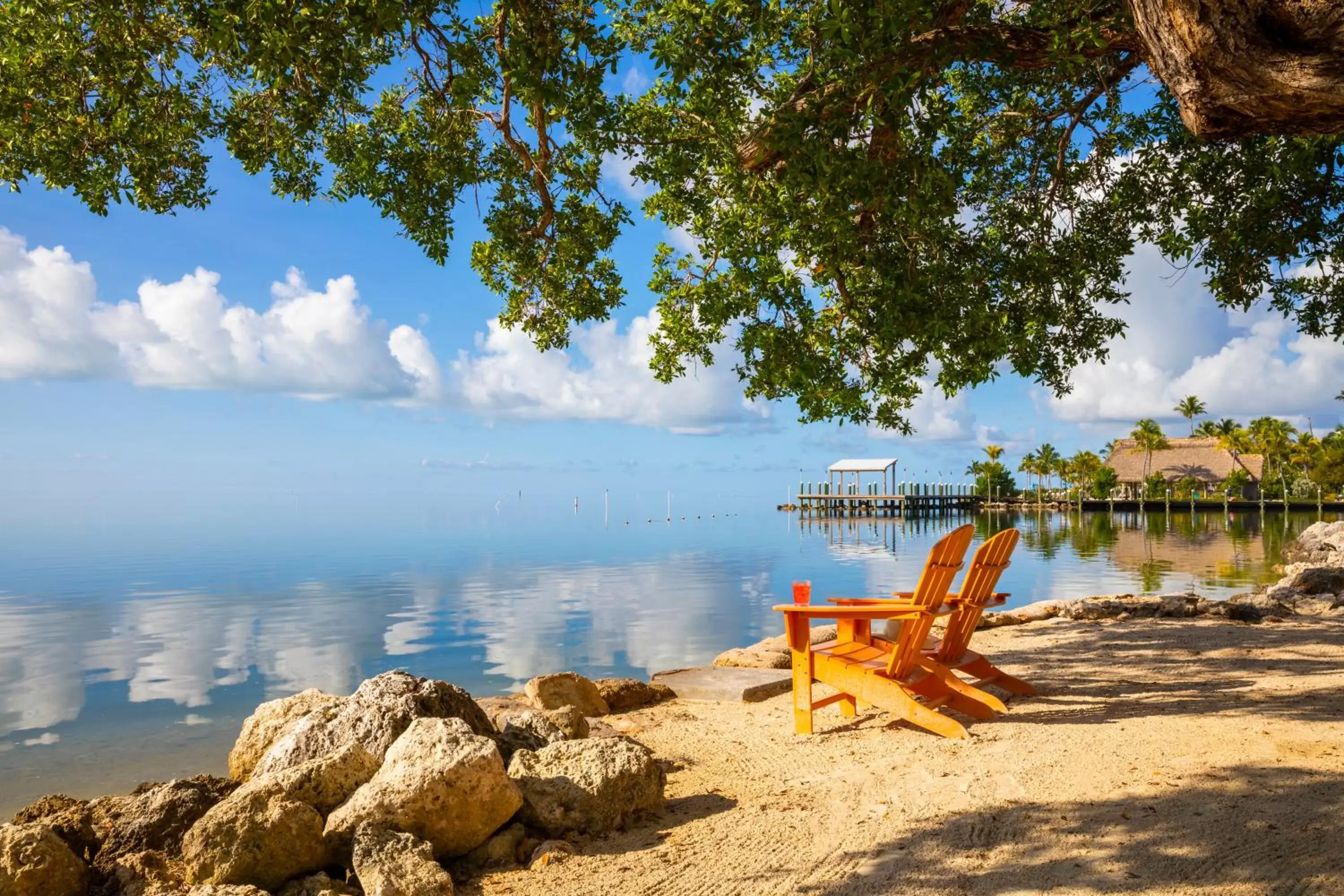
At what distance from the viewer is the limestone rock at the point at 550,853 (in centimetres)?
376

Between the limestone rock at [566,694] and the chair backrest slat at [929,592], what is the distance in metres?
2.30

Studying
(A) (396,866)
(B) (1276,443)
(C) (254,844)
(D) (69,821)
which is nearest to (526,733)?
(A) (396,866)

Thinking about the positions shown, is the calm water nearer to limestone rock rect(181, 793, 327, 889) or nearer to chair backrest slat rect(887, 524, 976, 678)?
limestone rock rect(181, 793, 327, 889)

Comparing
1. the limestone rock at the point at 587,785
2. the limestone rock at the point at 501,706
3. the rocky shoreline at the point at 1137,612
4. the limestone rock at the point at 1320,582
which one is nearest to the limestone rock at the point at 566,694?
the limestone rock at the point at 501,706

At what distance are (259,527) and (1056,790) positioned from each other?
200 ft

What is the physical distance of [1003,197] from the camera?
957 centimetres

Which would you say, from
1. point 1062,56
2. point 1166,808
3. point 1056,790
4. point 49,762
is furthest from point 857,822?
point 49,762

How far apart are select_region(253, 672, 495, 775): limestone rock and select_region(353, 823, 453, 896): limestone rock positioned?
0.72m

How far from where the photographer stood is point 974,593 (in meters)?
5.91

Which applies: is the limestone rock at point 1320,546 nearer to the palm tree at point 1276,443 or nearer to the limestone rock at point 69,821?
the limestone rock at point 69,821

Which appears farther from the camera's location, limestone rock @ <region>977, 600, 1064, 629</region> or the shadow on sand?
limestone rock @ <region>977, 600, 1064, 629</region>

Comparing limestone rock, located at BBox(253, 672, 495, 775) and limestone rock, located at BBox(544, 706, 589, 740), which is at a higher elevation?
limestone rock, located at BBox(253, 672, 495, 775)

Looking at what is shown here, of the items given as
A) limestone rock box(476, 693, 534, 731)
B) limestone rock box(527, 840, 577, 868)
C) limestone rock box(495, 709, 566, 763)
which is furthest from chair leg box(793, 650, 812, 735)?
limestone rock box(527, 840, 577, 868)

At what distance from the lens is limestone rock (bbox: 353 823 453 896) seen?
3.43 m
